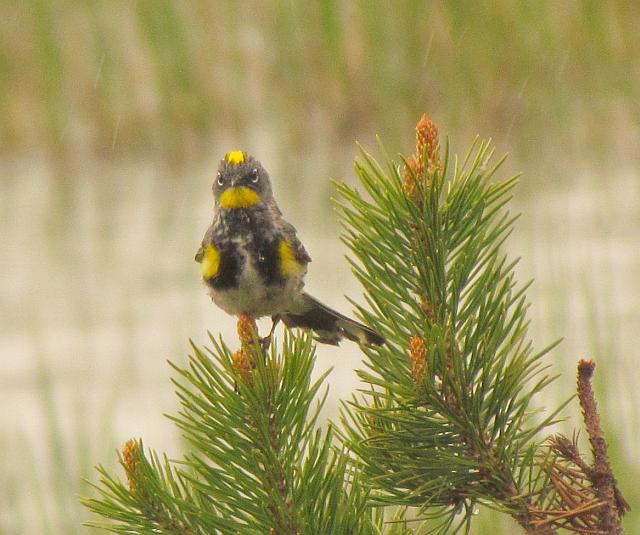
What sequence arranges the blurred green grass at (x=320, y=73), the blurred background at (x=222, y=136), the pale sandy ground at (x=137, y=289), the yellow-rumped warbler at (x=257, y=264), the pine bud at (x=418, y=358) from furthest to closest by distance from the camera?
the blurred green grass at (x=320, y=73)
the blurred background at (x=222, y=136)
the pale sandy ground at (x=137, y=289)
the yellow-rumped warbler at (x=257, y=264)
the pine bud at (x=418, y=358)

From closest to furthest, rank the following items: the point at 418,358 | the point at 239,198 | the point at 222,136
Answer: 1. the point at 418,358
2. the point at 239,198
3. the point at 222,136

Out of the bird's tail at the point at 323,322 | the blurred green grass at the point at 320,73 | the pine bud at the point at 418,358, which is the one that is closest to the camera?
the pine bud at the point at 418,358

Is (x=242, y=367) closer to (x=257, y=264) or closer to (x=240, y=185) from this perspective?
(x=257, y=264)

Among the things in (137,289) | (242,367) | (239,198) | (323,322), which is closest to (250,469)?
(242,367)

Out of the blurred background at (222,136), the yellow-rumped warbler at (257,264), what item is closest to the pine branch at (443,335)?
the yellow-rumped warbler at (257,264)

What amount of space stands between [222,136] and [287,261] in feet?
14.5

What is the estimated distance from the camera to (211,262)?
2281 mm

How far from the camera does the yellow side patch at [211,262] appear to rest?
2.27 meters

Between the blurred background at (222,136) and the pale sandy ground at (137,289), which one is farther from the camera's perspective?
the blurred background at (222,136)

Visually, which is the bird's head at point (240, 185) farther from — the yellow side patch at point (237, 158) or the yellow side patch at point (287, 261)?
the yellow side patch at point (287, 261)

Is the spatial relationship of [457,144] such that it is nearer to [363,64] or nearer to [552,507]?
[363,64]

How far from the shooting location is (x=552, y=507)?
1.37 meters

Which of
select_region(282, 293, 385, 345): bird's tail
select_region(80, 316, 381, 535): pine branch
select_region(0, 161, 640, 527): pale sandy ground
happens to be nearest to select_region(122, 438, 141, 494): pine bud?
select_region(80, 316, 381, 535): pine branch

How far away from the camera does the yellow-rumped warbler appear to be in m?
2.25
